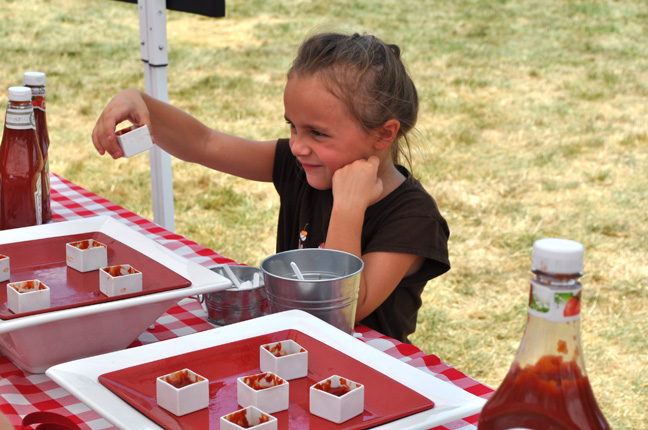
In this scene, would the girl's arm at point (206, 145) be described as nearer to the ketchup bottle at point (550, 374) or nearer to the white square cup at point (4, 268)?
the white square cup at point (4, 268)

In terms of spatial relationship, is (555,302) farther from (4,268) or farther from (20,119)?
(20,119)

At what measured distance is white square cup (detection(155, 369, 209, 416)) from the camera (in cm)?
76

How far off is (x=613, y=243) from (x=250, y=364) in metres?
2.92

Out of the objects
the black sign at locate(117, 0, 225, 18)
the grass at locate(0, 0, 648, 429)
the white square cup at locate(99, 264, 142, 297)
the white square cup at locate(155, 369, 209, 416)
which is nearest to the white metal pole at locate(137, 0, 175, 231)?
the black sign at locate(117, 0, 225, 18)

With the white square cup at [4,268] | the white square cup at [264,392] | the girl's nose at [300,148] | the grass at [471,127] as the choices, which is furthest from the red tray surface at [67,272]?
the grass at [471,127]

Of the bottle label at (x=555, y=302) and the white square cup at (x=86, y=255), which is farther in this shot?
the white square cup at (x=86, y=255)

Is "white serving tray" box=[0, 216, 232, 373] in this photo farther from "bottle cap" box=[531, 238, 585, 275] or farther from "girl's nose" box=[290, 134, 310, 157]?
"bottle cap" box=[531, 238, 585, 275]

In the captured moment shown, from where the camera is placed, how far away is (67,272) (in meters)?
1.10

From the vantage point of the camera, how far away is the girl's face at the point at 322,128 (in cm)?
136

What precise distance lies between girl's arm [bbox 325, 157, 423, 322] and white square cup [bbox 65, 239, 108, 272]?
0.35 m

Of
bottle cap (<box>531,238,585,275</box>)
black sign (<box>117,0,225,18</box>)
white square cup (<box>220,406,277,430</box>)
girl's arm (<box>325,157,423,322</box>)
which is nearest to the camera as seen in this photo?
bottle cap (<box>531,238,585,275</box>)

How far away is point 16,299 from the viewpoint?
36.2 inches

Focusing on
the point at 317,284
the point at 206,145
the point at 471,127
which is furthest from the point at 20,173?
the point at 471,127

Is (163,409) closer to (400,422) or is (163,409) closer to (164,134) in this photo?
(400,422)
